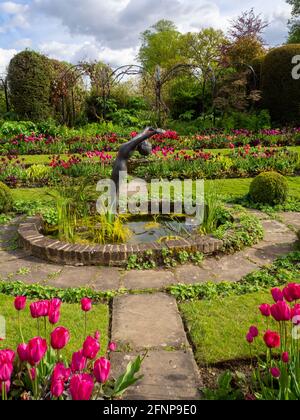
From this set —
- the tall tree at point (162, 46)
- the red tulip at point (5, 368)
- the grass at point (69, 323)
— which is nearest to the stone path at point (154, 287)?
the grass at point (69, 323)

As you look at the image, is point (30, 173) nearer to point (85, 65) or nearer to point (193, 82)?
point (85, 65)

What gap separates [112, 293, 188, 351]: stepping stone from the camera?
279cm

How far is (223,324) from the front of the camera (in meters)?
3.03

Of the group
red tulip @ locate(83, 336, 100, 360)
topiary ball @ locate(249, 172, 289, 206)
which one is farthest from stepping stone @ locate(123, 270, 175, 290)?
topiary ball @ locate(249, 172, 289, 206)

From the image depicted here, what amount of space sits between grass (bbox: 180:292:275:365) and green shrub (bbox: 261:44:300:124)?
1407 centimetres

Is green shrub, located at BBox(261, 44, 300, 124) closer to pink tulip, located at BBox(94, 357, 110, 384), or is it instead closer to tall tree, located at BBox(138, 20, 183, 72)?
pink tulip, located at BBox(94, 357, 110, 384)

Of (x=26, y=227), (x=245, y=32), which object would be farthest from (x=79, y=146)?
(x=245, y=32)

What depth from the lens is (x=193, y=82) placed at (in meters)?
20.6

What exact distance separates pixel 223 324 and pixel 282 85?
15.1m

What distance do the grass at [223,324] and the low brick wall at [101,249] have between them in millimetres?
986

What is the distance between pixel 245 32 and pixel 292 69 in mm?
7833

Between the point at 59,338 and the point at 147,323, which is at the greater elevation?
the point at 59,338
